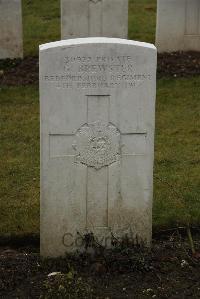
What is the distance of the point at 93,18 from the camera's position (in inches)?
435

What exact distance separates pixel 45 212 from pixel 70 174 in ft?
1.11

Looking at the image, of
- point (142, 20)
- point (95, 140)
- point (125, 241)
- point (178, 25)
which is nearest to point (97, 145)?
point (95, 140)

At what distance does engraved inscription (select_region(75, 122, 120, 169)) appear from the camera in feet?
16.1

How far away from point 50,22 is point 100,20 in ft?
9.11

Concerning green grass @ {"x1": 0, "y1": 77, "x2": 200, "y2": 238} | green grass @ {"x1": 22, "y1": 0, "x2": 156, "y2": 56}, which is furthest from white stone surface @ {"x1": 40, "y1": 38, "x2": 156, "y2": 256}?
green grass @ {"x1": 22, "y1": 0, "x2": 156, "y2": 56}

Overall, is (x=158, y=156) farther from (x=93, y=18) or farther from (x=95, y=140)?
(x=93, y=18)

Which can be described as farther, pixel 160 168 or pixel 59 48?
pixel 160 168

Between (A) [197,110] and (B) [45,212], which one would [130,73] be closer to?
(B) [45,212]

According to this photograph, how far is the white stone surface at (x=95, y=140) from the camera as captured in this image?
4.78 meters

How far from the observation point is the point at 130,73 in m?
4.82

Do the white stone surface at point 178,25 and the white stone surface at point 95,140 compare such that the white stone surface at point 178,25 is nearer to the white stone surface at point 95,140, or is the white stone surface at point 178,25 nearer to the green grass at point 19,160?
the green grass at point 19,160

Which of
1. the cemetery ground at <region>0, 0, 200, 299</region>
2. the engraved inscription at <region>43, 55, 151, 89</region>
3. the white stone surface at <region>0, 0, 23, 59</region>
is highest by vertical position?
the white stone surface at <region>0, 0, 23, 59</region>

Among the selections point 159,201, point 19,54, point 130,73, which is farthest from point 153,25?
point 130,73

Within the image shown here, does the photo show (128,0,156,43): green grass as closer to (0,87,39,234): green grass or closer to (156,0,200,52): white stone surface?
(156,0,200,52): white stone surface
